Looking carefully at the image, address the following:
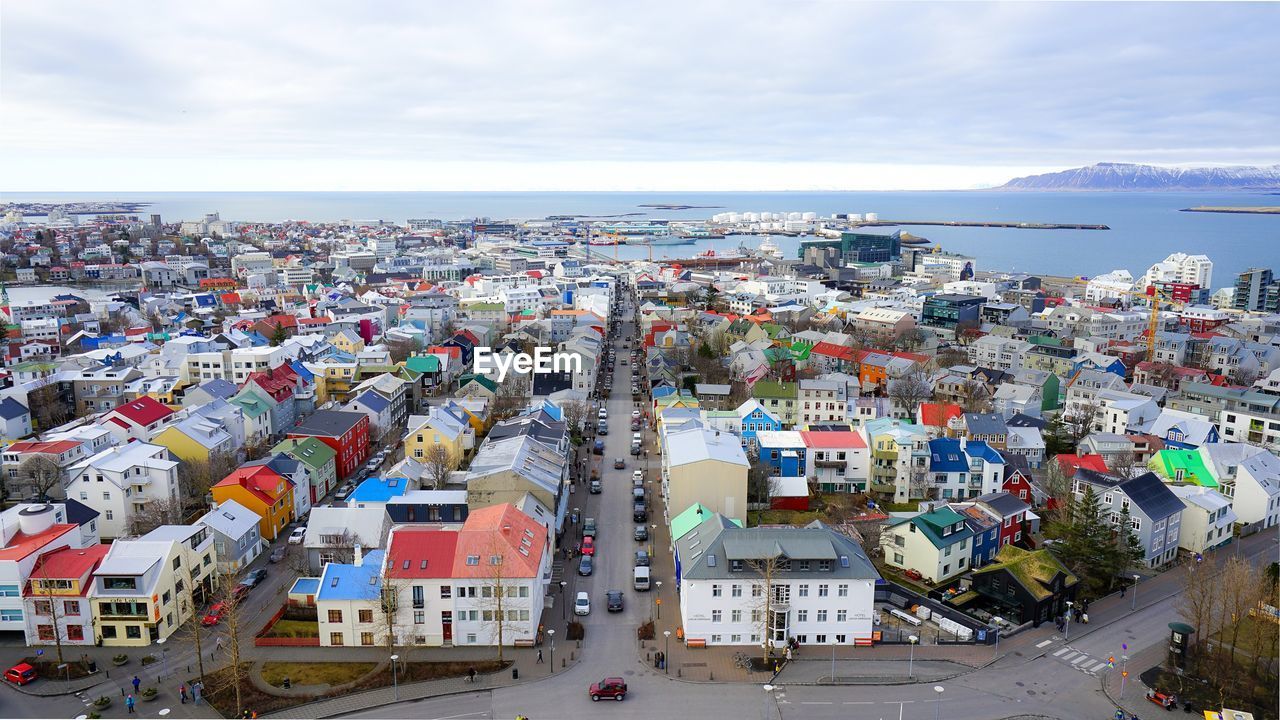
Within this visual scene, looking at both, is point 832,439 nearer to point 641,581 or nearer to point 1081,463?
point 1081,463

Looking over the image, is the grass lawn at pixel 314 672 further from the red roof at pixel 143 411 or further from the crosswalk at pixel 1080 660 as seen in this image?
the red roof at pixel 143 411

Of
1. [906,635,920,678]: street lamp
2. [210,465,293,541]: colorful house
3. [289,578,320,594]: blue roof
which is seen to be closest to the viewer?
[906,635,920,678]: street lamp

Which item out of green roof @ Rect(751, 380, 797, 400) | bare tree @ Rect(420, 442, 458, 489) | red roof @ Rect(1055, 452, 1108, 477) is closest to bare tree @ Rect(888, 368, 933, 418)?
green roof @ Rect(751, 380, 797, 400)

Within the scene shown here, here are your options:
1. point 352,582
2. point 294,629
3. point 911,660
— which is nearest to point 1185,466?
point 911,660

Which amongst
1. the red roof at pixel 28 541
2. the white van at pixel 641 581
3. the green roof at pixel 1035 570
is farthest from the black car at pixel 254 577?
the green roof at pixel 1035 570

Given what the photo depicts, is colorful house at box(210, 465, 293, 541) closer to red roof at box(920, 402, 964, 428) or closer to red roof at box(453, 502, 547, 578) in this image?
red roof at box(453, 502, 547, 578)
